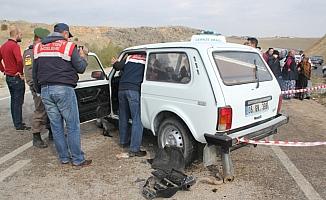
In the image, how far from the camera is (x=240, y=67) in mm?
5102

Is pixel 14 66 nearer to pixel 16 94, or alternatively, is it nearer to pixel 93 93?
pixel 16 94

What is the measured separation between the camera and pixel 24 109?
9.88m

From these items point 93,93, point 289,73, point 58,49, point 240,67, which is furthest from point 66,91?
point 289,73

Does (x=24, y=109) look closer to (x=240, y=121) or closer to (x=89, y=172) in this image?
(x=89, y=172)

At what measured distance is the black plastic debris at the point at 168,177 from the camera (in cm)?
418

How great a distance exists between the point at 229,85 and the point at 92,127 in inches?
153

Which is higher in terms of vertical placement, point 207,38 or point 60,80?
point 207,38

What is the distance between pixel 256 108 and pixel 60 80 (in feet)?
8.97

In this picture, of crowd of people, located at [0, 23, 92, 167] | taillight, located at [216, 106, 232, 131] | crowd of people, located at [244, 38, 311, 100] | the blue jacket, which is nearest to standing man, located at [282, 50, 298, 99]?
crowd of people, located at [244, 38, 311, 100]

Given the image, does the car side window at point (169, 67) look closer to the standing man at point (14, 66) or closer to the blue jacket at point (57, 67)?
the blue jacket at point (57, 67)

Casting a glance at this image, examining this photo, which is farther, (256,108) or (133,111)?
(133,111)

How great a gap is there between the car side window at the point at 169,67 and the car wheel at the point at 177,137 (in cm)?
60

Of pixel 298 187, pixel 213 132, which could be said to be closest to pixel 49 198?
pixel 213 132

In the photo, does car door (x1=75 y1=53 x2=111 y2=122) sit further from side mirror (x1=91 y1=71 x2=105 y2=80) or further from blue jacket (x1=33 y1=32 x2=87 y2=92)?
blue jacket (x1=33 y1=32 x2=87 y2=92)
